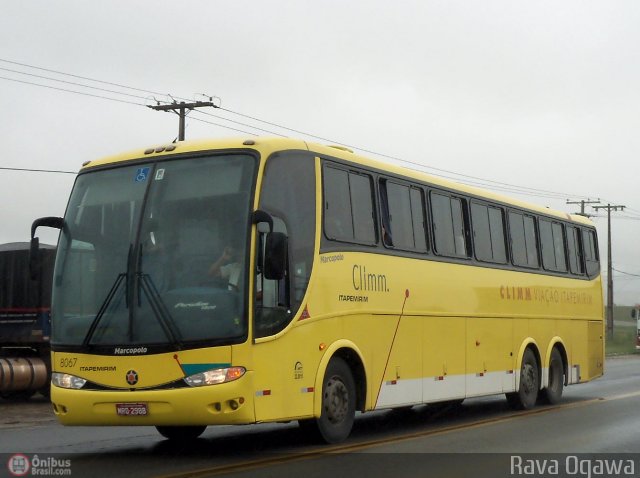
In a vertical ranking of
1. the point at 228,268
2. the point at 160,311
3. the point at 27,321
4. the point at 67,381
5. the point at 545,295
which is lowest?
the point at 67,381

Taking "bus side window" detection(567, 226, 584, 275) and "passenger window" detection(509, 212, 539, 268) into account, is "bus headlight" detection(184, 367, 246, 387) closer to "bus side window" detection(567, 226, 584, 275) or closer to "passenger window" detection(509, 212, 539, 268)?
"passenger window" detection(509, 212, 539, 268)

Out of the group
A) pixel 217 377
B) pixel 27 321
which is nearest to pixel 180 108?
pixel 27 321

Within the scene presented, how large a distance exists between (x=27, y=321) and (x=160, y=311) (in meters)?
11.5

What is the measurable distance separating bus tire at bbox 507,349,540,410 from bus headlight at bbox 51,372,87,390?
924 cm

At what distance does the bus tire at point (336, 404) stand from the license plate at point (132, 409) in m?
2.19

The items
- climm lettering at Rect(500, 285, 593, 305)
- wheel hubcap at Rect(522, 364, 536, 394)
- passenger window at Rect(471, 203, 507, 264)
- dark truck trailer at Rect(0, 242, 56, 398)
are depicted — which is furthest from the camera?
dark truck trailer at Rect(0, 242, 56, 398)

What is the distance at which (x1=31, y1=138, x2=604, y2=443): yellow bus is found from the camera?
1088cm

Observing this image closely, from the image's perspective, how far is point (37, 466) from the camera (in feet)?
34.6

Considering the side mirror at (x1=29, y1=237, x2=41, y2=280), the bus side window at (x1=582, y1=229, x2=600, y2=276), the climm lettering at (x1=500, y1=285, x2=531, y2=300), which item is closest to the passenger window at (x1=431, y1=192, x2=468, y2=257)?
the climm lettering at (x1=500, y1=285, x2=531, y2=300)

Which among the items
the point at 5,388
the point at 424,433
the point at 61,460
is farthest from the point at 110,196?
the point at 5,388

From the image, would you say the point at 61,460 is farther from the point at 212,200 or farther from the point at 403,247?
the point at 403,247

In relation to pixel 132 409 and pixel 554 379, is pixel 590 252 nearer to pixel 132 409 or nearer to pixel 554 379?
pixel 554 379

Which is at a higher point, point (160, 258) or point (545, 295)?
point (160, 258)

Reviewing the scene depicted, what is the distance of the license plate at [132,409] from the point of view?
10.9 meters
